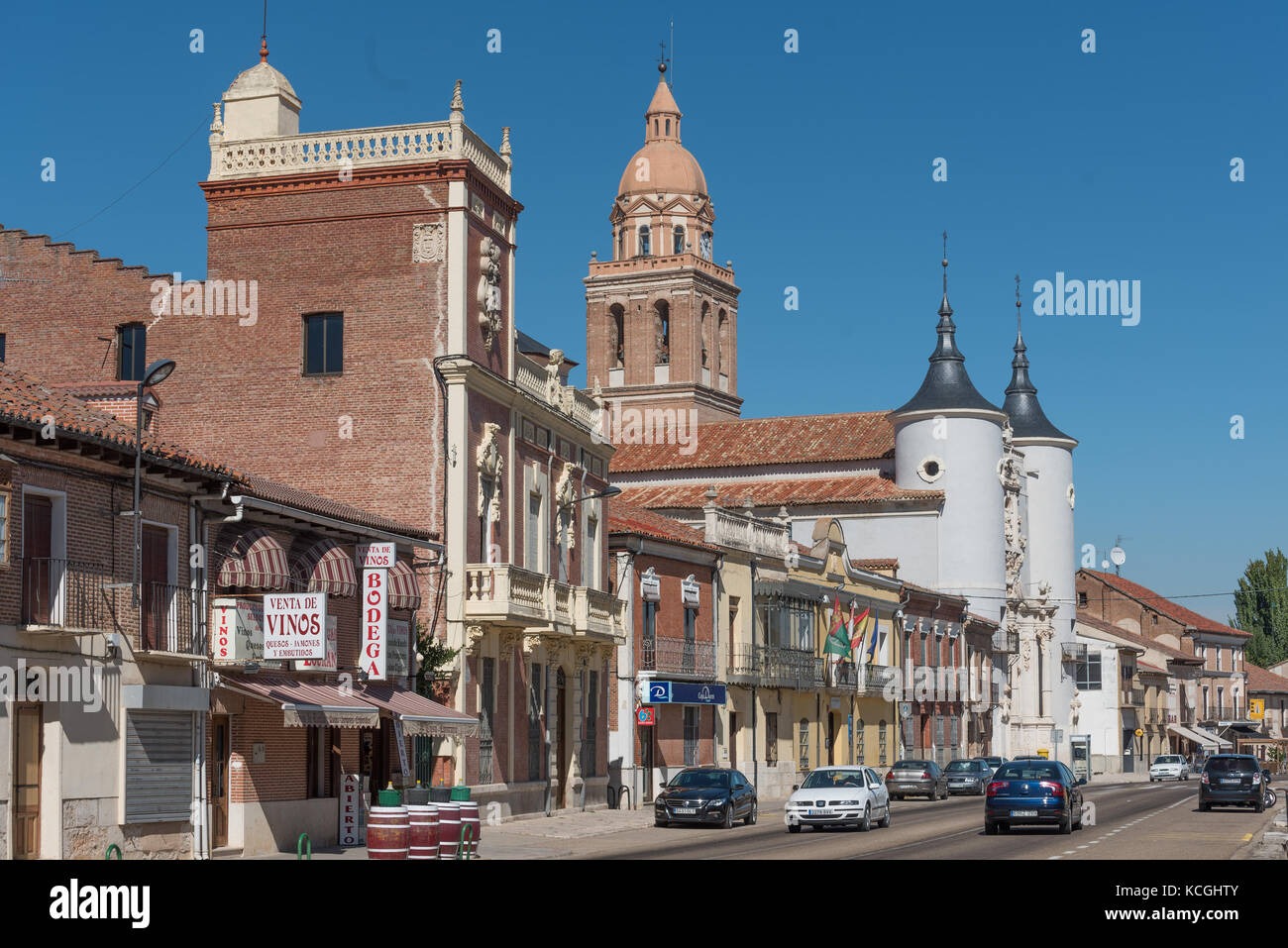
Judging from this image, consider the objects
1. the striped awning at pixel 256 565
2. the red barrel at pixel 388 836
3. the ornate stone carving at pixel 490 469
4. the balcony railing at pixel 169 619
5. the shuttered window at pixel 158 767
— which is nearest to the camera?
the red barrel at pixel 388 836

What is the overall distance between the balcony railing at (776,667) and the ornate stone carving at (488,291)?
18.8 m

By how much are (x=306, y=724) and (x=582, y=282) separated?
91.7 metres

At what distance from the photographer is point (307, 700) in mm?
30328

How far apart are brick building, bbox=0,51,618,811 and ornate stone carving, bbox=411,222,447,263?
1.8 inches

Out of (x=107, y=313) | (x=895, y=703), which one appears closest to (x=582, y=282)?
(x=895, y=703)

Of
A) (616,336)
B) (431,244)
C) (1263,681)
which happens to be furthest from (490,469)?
(1263,681)

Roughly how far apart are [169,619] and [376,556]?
654 cm

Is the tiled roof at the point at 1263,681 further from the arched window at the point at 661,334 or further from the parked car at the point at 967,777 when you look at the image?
the parked car at the point at 967,777

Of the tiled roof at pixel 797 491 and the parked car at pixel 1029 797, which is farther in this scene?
the tiled roof at pixel 797 491

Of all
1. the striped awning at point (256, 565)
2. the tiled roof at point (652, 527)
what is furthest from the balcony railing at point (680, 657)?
the striped awning at point (256, 565)

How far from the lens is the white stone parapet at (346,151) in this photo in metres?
40.6

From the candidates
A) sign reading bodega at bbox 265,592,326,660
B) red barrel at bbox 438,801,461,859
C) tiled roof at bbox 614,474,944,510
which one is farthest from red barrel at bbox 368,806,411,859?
tiled roof at bbox 614,474,944,510

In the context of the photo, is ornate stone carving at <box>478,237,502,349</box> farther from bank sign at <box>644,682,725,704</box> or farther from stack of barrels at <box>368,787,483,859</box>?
→ stack of barrels at <box>368,787,483,859</box>

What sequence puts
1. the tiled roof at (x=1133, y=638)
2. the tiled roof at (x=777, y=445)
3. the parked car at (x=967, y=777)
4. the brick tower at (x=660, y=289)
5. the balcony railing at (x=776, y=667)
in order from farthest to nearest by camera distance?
the brick tower at (x=660, y=289)
the tiled roof at (x=1133, y=638)
the tiled roof at (x=777, y=445)
the parked car at (x=967, y=777)
the balcony railing at (x=776, y=667)
